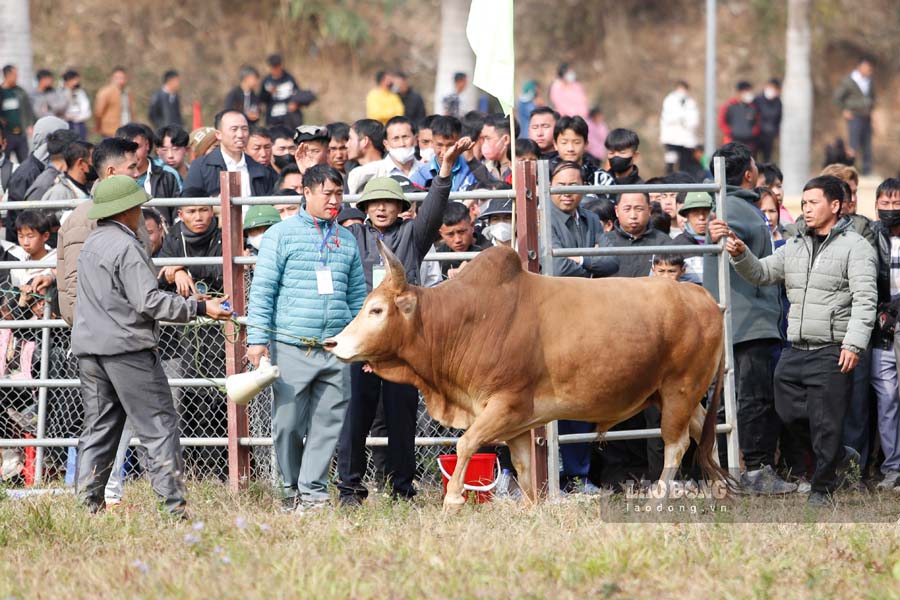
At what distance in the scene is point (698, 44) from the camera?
104 ft

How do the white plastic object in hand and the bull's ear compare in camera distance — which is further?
the white plastic object in hand

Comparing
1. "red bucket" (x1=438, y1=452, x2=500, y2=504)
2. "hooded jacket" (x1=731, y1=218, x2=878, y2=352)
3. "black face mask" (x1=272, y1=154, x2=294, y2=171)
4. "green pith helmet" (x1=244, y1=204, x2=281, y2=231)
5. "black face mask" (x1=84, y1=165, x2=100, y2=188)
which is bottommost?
"red bucket" (x1=438, y1=452, x2=500, y2=504)

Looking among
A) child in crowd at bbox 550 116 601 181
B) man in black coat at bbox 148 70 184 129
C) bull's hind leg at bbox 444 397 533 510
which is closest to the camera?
bull's hind leg at bbox 444 397 533 510

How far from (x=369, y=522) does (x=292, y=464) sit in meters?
1.15

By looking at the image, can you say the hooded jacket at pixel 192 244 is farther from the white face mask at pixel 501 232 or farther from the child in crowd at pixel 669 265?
the child in crowd at pixel 669 265

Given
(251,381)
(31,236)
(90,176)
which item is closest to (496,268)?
(251,381)

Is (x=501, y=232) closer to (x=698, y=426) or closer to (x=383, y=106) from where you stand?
(x=698, y=426)

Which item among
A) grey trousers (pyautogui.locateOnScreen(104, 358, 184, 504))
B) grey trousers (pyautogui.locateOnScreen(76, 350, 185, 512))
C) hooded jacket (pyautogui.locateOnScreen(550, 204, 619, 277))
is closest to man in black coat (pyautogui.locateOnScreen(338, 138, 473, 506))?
hooded jacket (pyautogui.locateOnScreen(550, 204, 619, 277))

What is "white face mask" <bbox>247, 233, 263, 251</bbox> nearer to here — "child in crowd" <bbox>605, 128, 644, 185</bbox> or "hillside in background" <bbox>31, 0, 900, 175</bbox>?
"child in crowd" <bbox>605, 128, 644, 185</bbox>

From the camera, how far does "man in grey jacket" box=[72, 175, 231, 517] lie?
784cm

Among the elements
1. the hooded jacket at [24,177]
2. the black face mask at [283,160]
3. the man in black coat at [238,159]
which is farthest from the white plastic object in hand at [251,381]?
the black face mask at [283,160]

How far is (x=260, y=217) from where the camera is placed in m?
9.61

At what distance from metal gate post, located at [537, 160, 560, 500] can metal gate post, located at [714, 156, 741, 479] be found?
1.21 metres

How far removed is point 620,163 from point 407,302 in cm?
410
